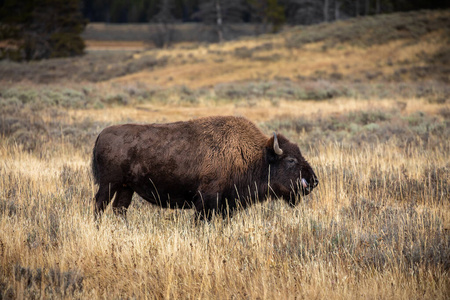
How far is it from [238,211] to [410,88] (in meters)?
21.7

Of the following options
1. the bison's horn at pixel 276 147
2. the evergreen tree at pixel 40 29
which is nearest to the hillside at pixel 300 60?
the evergreen tree at pixel 40 29

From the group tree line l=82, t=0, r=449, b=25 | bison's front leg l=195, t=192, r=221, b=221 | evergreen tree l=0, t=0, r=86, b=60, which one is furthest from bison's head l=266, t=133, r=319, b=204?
tree line l=82, t=0, r=449, b=25

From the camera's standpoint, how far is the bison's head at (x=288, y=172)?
18.7ft

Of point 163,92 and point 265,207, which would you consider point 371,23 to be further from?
point 265,207

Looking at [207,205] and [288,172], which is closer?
[207,205]

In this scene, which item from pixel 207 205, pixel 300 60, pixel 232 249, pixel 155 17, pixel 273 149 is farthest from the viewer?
pixel 155 17

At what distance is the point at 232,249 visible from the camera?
451cm

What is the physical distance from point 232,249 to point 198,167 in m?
1.37

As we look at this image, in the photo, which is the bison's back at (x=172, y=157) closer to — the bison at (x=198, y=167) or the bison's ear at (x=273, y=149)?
the bison at (x=198, y=167)

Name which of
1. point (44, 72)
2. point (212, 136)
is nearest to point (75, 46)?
point (44, 72)

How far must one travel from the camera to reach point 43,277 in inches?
149

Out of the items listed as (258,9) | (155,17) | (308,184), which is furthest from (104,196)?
(155,17)

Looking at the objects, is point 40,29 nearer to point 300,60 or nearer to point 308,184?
point 300,60

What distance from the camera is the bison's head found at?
5695 mm
